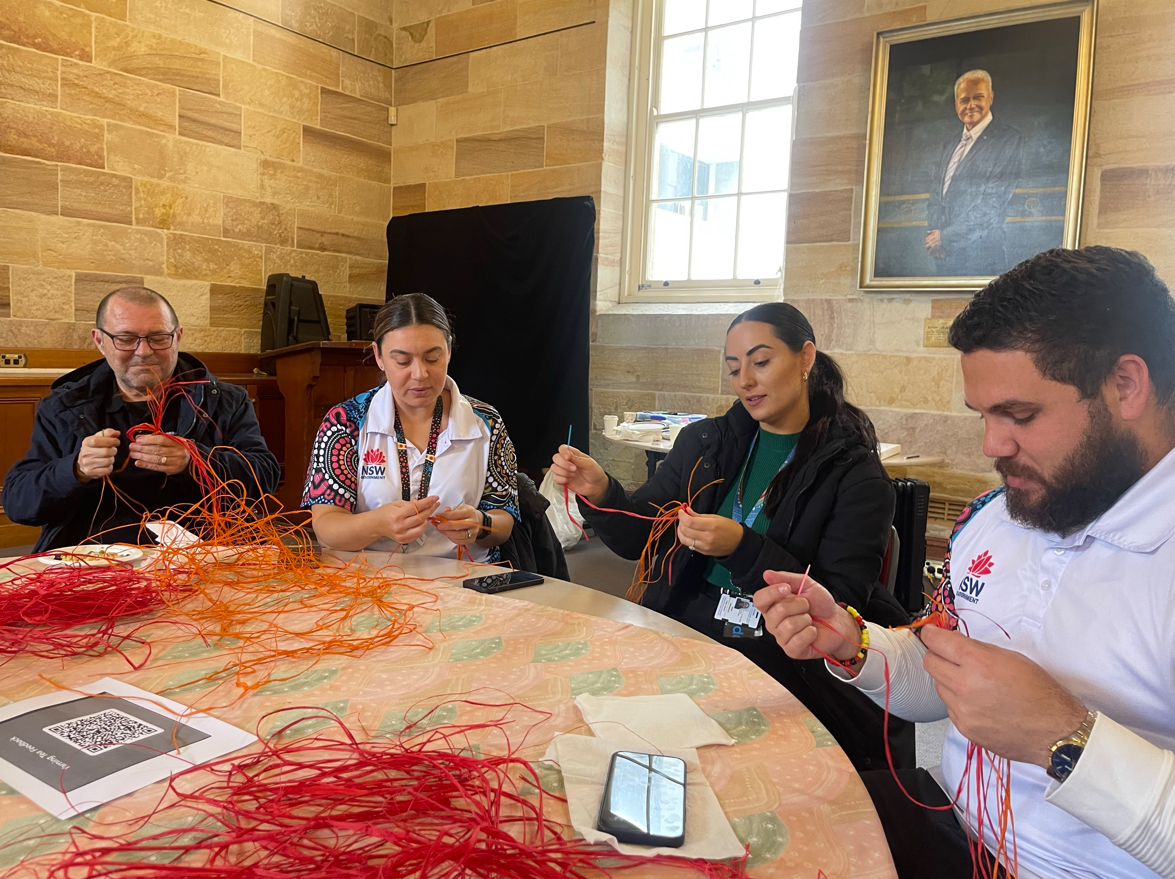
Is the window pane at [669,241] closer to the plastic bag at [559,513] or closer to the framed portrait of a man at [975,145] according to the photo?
the framed portrait of a man at [975,145]

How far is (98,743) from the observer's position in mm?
968

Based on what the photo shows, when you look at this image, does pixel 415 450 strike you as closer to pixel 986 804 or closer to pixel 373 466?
pixel 373 466

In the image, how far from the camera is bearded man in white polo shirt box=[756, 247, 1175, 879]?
2.80 feet

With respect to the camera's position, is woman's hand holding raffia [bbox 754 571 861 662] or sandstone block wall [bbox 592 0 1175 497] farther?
sandstone block wall [bbox 592 0 1175 497]

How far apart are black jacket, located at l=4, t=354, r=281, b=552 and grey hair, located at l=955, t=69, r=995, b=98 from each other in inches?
133

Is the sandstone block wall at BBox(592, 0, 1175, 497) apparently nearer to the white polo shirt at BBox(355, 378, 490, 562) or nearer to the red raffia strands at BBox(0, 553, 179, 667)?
the white polo shirt at BBox(355, 378, 490, 562)

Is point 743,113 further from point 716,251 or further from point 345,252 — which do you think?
point 345,252

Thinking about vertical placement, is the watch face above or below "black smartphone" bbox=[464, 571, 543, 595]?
above

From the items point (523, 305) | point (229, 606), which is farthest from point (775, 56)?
point (229, 606)

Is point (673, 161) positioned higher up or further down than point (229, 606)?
higher up

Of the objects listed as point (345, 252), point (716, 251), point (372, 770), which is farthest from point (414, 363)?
point (345, 252)

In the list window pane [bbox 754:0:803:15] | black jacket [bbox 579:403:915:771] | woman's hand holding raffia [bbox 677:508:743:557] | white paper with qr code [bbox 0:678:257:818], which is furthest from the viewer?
window pane [bbox 754:0:803:15]

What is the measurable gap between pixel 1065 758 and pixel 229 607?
4.31 ft

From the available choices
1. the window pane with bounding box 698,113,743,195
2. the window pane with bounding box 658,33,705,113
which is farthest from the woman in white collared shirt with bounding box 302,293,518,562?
the window pane with bounding box 658,33,705,113
